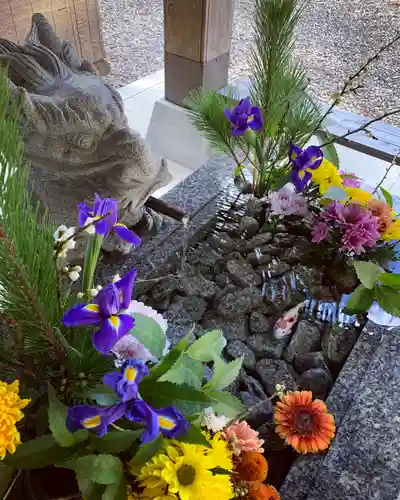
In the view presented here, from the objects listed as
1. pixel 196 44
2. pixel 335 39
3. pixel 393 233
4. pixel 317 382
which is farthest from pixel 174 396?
pixel 335 39

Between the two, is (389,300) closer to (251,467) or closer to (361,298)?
(361,298)

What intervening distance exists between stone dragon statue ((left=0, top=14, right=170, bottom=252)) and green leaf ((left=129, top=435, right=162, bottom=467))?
573 millimetres

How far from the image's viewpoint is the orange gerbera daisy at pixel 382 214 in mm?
1173

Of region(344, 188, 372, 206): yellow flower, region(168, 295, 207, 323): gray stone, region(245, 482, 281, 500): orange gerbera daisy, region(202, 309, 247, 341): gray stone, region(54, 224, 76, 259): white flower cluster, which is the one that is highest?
region(54, 224, 76, 259): white flower cluster

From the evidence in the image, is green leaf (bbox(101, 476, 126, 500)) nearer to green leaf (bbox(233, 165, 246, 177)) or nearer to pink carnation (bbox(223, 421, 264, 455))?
pink carnation (bbox(223, 421, 264, 455))

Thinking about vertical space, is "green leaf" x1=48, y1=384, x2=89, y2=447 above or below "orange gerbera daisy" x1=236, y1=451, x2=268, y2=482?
above

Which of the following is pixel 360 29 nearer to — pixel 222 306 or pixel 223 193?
pixel 223 193

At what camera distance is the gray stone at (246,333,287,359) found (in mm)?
1127

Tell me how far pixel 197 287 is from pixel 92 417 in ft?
2.20

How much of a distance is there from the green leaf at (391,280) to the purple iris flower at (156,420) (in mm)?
619

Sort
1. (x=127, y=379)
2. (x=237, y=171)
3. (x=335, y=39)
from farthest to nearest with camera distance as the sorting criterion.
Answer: (x=335, y=39) → (x=237, y=171) → (x=127, y=379)

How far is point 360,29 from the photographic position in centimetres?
203

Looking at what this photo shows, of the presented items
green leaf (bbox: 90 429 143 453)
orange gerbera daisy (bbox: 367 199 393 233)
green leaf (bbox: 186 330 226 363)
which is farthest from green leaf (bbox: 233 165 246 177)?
green leaf (bbox: 90 429 143 453)

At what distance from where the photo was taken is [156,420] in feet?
1.77
